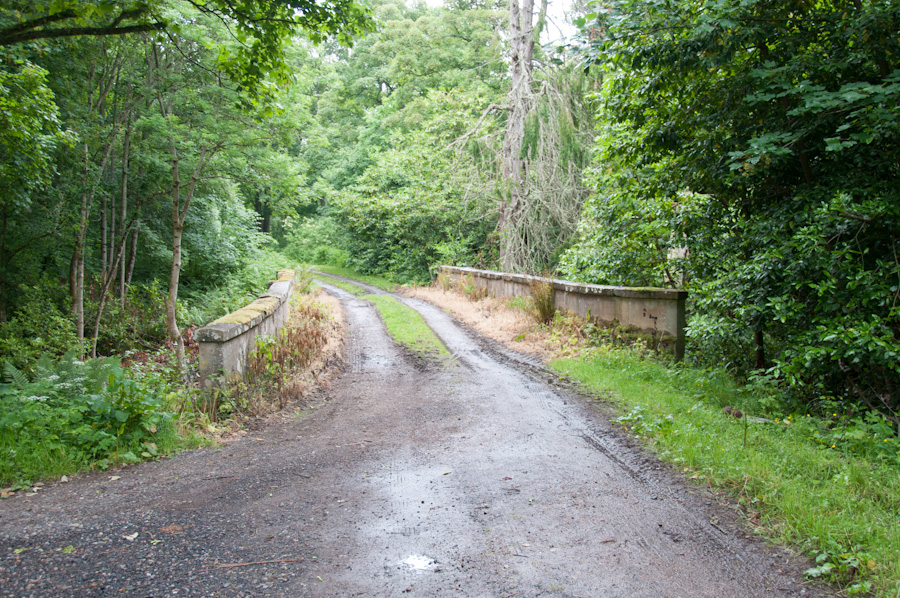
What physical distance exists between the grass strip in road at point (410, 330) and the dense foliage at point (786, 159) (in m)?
4.57

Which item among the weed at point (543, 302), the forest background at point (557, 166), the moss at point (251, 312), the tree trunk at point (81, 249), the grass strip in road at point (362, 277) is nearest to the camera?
the forest background at point (557, 166)

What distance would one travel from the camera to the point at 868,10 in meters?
5.11

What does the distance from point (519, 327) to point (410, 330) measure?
7.68 ft

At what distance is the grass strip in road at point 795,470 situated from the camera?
10.1ft

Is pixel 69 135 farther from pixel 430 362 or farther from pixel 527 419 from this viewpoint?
pixel 527 419

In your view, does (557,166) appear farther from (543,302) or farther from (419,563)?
(419,563)

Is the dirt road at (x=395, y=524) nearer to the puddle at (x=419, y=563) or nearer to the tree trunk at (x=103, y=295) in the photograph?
the puddle at (x=419, y=563)

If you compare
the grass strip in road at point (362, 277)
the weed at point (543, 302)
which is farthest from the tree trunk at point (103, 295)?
the grass strip in road at point (362, 277)

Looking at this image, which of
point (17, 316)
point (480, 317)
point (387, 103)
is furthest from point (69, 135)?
point (387, 103)

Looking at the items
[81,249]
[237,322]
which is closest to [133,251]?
[81,249]

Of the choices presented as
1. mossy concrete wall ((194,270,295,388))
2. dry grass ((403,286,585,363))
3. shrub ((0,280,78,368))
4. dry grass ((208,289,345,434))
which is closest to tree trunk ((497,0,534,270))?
dry grass ((403,286,585,363))

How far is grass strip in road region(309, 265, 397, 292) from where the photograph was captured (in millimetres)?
22486

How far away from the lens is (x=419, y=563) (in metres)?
3.16

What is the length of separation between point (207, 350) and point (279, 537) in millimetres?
3074
